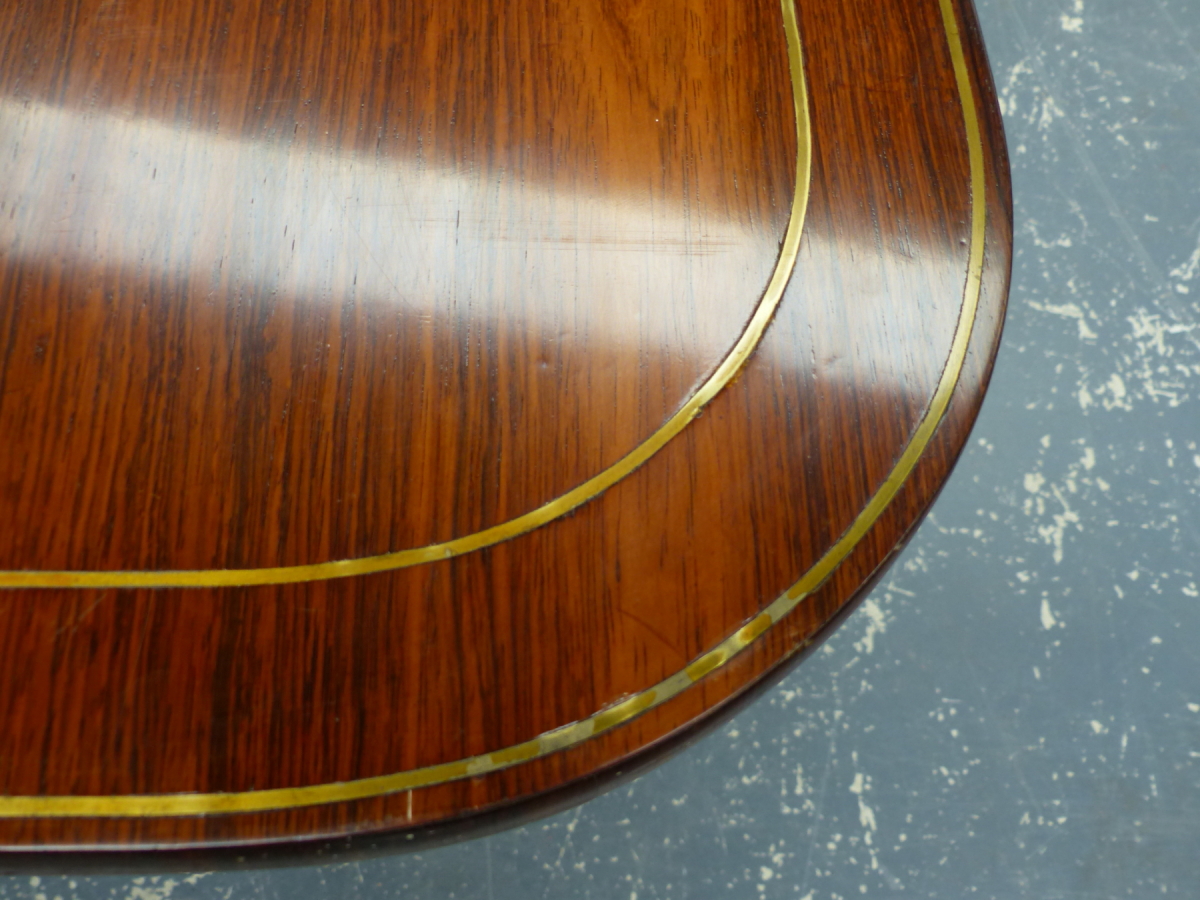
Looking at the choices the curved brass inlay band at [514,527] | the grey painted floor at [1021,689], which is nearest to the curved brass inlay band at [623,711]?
the curved brass inlay band at [514,527]

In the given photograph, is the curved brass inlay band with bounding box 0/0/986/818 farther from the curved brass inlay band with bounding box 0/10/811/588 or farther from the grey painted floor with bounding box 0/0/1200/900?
the grey painted floor with bounding box 0/0/1200/900

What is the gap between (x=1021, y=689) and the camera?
953 mm

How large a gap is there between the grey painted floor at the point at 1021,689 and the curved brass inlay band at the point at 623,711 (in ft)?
1.53

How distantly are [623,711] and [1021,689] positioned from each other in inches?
25.9

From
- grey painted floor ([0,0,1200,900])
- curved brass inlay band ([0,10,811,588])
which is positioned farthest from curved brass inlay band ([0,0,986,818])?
grey painted floor ([0,0,1200,900])

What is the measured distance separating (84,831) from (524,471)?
0.93 feet

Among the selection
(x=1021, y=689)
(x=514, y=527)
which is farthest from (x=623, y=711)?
(x=1021, y=689)

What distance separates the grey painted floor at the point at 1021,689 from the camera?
891 mm

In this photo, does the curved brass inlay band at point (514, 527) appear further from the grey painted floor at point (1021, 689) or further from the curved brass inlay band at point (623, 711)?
the grey painted floor at point (1021, 689)

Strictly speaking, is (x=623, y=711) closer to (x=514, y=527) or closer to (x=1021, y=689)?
(x=514, y=527)

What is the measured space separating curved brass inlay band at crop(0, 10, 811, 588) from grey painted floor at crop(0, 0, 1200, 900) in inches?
20.2

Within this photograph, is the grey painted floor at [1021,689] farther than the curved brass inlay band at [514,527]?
Yes

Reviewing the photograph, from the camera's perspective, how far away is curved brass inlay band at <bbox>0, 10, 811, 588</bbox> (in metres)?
0.47

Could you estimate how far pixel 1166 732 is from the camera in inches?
37.4
